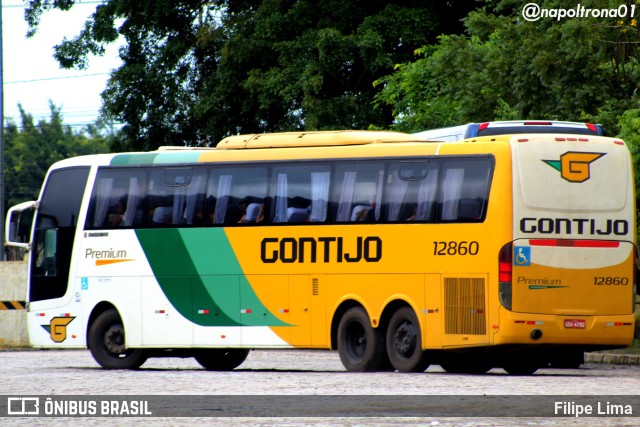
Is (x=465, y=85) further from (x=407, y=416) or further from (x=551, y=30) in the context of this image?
(x=407, y=416)

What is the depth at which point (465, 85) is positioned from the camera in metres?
33.1

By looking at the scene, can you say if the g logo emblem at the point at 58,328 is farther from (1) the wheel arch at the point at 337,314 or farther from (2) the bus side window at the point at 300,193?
(1) the wheel arch at the point at 337,314

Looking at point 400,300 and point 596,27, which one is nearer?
point 400,300

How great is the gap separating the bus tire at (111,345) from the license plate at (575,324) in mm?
7184

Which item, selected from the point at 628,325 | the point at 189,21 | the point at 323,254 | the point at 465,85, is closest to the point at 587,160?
the point at 628,325

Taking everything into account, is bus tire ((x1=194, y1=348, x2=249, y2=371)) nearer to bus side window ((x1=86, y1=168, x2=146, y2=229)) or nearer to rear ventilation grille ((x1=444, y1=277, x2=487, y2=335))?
bus side window ((x1=86, y1=168, x2=146, y2=229))

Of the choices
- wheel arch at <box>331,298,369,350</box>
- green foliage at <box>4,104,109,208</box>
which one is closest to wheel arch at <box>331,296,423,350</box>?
wheel arch at <box>331,298,369,350</box>

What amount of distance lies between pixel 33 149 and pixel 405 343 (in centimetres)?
9806

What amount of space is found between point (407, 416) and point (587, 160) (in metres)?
8.06

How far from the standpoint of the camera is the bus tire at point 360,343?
2084 cm

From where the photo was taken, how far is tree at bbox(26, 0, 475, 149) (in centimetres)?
4144

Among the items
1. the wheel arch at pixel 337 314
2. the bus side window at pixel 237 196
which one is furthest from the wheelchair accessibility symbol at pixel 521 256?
the bus side window at pixel 237 196

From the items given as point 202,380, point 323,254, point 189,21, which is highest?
point 189,21

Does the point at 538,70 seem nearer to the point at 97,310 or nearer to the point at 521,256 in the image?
the point at 97,310
